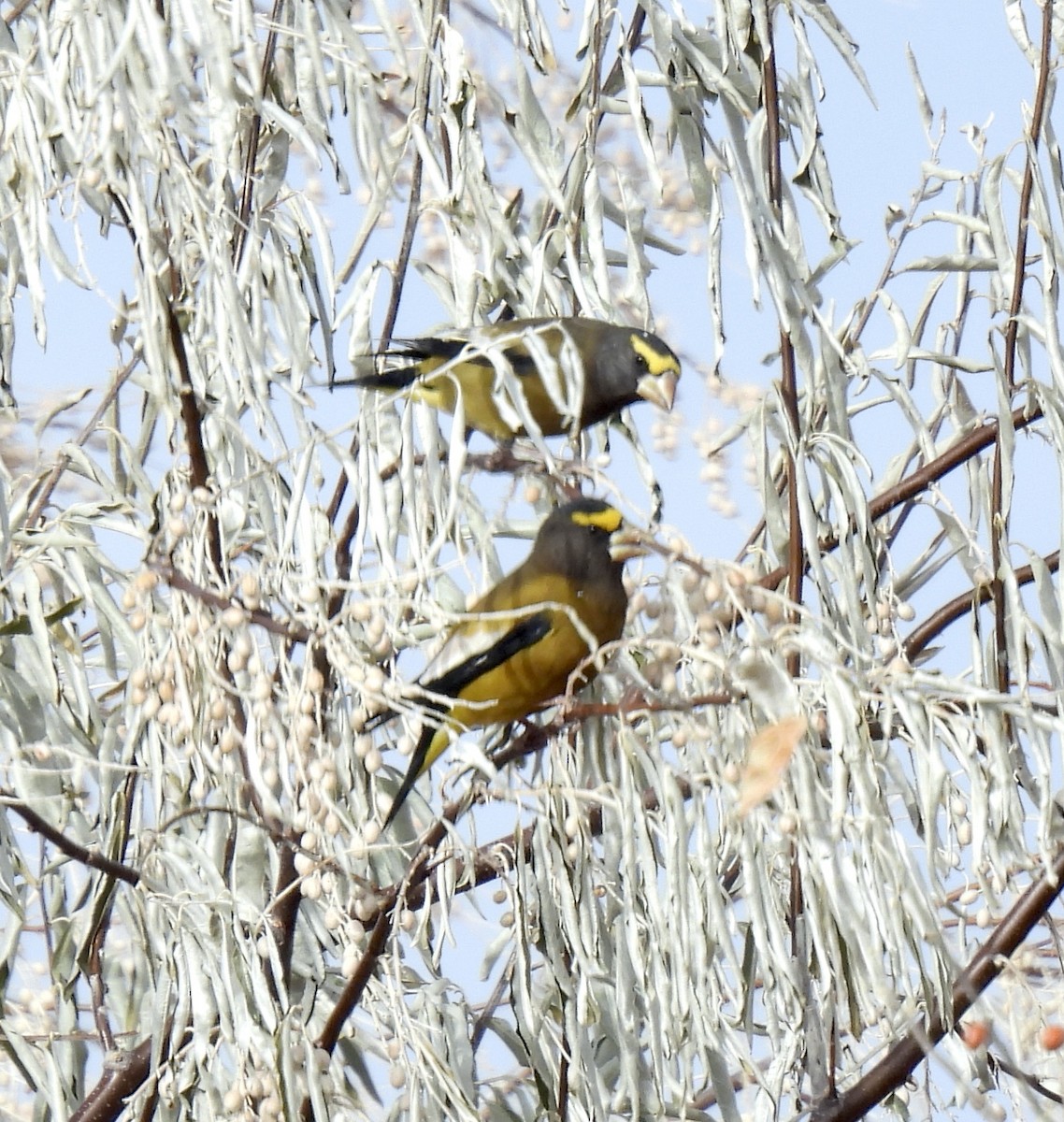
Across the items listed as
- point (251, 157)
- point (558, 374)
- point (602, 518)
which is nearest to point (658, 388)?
point (558, 374)

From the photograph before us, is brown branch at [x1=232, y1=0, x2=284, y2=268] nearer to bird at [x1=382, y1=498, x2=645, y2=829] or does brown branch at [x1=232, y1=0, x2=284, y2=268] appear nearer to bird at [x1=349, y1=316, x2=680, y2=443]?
bird at [x1=349, y1=316, x2=680, y2=443]

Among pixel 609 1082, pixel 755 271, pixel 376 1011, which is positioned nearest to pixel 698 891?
pixel 376 1011

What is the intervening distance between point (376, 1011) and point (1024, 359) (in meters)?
1.33

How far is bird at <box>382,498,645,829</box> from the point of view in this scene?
7.80 feet

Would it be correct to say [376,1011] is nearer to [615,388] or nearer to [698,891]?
[698,891]

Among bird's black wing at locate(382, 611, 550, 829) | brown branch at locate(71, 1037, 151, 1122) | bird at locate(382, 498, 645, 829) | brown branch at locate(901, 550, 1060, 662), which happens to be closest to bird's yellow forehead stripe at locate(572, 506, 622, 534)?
bird at locate(382, 498, 645, 829)

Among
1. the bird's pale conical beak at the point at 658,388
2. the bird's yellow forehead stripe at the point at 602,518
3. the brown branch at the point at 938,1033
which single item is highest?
the bird's pale conical beak at the point at 658,388

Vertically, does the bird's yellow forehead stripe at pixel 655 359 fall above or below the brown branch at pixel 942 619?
above

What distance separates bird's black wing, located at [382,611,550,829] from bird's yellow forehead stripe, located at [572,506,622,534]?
6.2 inches

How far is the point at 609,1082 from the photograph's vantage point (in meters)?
2.51

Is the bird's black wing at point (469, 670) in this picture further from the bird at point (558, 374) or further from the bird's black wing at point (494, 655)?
the bird at point (558, 374)

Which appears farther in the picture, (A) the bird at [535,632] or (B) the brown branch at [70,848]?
(A) the bird at [535,632]

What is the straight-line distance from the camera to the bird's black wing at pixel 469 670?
92.1 inches

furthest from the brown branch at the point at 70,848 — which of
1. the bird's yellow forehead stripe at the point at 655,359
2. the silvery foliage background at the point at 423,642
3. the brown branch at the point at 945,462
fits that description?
the bird's yellow forehead stripe at the point at 655,359
